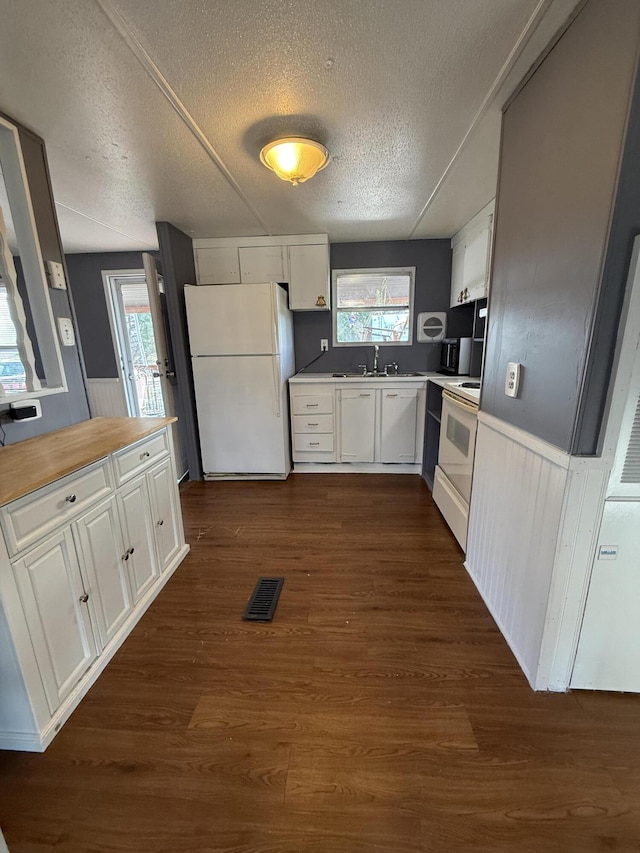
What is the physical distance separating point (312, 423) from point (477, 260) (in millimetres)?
1980

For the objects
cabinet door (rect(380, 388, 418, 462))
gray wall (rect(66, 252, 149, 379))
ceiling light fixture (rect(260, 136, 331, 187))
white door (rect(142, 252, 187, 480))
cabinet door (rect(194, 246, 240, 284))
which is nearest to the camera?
ceiling light fixture (rect(260, 136, 331, 187))

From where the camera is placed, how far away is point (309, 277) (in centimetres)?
341

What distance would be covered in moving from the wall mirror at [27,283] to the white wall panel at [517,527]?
223 cm

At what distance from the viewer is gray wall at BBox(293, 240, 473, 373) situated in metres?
3.62

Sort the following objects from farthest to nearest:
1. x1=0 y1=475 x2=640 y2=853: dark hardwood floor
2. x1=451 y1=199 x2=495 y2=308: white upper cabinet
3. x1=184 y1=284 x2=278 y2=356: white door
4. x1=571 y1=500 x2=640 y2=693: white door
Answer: x1=184 y1=284 x2=278 y2=356: white door < x1=451 y1=199 x2=495 y2=308: white upper cabinet < x1=571 y1=500 x2=640 y2=693: white door < x1=0 y1=475 x2=640 y2=853: dark hardwood floor

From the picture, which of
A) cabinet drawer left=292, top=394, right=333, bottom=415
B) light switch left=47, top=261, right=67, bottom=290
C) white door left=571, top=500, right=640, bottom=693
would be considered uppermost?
light switch left=47, top=261, right=67, bottom=290

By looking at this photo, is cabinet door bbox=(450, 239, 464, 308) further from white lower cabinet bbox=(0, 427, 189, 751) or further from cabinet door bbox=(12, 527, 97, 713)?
cabinet door bbox=(12, 527, 97, 713)

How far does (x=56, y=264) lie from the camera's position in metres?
1.82

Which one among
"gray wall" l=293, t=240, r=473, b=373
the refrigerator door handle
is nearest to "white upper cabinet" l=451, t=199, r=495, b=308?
"gray wall" l=293, t=240, r=473, b=373

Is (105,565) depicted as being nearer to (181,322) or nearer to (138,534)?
(138,534)

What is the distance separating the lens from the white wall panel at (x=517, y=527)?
4.04 ft

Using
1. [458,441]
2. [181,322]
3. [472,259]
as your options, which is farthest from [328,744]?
[472,259]

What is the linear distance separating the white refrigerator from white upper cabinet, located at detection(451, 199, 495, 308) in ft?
5.44

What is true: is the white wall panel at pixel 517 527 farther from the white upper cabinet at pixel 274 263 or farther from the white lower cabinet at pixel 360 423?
the white upper cabinet at pixel 274 263
